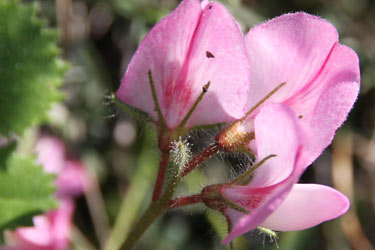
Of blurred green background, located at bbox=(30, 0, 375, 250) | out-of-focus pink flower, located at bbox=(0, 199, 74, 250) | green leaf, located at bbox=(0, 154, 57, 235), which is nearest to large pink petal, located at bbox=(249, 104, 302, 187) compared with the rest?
green leaf, located at bbox=(0, 154, 57, 235)

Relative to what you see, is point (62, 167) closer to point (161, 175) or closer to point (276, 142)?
point (161, 175)

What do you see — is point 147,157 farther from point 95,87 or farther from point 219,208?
point 219,208

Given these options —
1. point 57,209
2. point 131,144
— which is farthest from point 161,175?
point 131,144

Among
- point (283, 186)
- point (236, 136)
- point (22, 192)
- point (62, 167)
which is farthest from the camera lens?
point (62, 167)

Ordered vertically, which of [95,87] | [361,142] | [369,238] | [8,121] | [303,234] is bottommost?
[369,238]

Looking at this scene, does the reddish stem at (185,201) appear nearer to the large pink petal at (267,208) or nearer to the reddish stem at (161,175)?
the reddish stem at (161,175)

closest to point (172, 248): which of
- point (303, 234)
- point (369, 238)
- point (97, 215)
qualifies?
point (97, 215)

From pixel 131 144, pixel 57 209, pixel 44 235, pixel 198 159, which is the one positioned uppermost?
pixel 198 159
